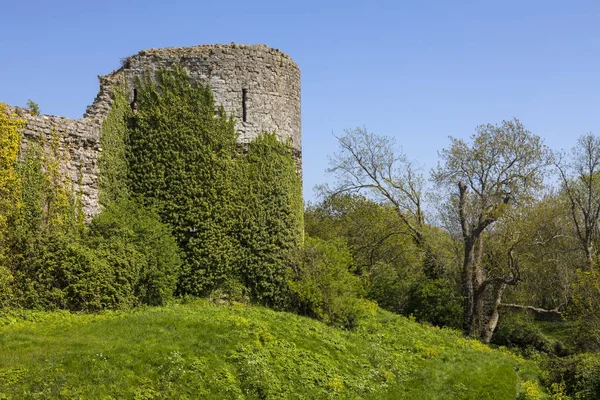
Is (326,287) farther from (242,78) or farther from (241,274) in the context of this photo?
(242,78)

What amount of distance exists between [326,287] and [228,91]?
250 inches

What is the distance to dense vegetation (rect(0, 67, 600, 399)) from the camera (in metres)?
12.7

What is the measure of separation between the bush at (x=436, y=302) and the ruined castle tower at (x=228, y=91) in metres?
7.60

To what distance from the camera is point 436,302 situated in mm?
23969

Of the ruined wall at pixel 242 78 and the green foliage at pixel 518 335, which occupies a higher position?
the ruined wall at pixel 242 78

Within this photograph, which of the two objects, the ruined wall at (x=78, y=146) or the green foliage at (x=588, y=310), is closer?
A: the ruined wall at (x=78, y=146)

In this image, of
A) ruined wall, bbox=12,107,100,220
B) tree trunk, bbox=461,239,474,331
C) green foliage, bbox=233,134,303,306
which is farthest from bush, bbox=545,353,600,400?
ruined wall, bbox=12,107,100,220

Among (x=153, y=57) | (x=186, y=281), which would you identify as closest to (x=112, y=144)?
(x=153, y=57)

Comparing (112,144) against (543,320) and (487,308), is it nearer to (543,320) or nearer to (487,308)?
(487,308)

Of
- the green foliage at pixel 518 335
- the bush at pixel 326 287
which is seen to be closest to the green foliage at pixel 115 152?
the bush at pixel 326 287

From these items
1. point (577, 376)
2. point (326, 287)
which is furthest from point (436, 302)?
point (577, 376)

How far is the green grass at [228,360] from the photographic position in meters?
10.4

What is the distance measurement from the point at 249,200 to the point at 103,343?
7.60m

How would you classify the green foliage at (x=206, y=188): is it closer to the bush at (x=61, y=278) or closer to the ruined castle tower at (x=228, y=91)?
the ruined castle tower at (x=228, y=91)
